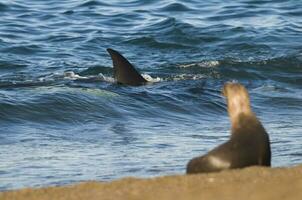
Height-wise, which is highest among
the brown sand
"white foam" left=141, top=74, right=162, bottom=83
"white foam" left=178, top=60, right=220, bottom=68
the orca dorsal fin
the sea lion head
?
the sea lion head

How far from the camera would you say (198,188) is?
20.4 ft

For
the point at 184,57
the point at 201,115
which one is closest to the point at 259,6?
the point at 184,57

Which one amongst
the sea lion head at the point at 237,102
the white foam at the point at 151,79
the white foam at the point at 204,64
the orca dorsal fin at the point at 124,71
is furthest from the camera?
the white foam at the point at 204,64

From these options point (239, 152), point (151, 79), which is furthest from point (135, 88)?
point (239, 152)

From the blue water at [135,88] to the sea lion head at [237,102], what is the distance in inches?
59.9

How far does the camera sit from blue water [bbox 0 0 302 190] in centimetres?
970

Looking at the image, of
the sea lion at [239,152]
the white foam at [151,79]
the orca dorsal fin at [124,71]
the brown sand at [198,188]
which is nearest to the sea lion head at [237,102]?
the sea lion at [239,152]

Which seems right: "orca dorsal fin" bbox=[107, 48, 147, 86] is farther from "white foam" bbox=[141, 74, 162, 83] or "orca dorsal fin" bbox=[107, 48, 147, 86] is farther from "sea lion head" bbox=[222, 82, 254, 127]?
"sea lion head" bbox=[222, 82, 254, 127]

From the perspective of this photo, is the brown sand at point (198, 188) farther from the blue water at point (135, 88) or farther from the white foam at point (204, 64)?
the white foam at point (204, 64)

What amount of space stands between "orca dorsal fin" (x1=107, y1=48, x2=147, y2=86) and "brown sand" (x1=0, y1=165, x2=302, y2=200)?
750 centimetres

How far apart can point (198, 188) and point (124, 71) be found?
8201 mm

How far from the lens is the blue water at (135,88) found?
31.8 ft

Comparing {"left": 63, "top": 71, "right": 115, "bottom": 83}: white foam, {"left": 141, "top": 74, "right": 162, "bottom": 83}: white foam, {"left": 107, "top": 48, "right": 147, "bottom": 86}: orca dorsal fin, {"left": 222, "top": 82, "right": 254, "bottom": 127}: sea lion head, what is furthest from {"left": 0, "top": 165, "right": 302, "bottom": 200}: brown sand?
{"left": 141, "top": 74, "right": 162, "bottom": 83}: white foam

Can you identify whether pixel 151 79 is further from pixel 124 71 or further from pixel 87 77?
pixel 124 71
